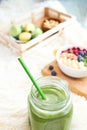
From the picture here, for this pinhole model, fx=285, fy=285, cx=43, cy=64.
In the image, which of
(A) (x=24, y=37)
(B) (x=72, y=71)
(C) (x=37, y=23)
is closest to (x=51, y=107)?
(B) (x=72, y=71)

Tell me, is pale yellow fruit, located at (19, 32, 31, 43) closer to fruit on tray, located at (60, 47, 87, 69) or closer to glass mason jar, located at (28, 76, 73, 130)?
fruit on tray, located at (60, 47, 87, 69)

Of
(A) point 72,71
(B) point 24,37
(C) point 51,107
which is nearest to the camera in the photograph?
(C) point 51,107

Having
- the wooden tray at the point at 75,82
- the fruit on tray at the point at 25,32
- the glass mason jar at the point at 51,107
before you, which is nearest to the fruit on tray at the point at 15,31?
the fruit on tray at the point at 25,32

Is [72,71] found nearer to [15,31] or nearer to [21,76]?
[21,76]

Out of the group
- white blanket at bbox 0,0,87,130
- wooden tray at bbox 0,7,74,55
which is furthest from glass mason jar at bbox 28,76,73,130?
wooden tray at bbox 0,7,74,55

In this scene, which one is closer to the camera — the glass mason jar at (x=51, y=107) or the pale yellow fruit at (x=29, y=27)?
the glass mason jar at (x=51, y=107)

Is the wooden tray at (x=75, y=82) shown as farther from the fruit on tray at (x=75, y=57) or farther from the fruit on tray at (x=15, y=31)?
the fruit on tray at (x=15, y=31)

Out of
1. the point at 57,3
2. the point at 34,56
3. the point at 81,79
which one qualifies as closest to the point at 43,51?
the point at 34,56
